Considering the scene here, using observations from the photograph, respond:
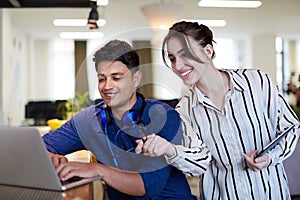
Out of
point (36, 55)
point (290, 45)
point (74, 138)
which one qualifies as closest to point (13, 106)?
point (36, 55)

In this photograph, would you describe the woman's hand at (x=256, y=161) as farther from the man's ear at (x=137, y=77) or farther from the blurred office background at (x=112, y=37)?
the man's ear at (x=137, y=77)

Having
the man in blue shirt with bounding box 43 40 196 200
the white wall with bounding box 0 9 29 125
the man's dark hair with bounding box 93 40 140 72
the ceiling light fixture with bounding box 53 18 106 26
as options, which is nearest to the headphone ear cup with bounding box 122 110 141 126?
the man in blue shirt with bounding box 43 40 196 200

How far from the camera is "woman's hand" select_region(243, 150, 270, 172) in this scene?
52.2 inches

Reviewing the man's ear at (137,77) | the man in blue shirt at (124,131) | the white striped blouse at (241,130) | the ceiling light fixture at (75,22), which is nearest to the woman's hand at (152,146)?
the man in blue shirt at (124,131)

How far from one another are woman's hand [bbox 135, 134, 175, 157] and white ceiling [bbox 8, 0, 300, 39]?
5.48 meters

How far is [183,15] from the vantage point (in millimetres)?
6488

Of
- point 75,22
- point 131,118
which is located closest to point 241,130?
point 131,118

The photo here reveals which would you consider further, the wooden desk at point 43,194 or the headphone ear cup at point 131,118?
the headphone ear cup at point 131,118

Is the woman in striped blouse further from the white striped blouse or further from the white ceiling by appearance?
the white ceiling

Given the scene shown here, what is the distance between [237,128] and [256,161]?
0.40 ft

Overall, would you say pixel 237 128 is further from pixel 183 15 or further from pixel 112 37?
pixel 183 15

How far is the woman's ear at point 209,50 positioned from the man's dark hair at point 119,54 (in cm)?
27

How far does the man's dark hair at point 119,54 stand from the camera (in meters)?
1.10

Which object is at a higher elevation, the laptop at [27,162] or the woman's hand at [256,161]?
the laptop at [27,162]
